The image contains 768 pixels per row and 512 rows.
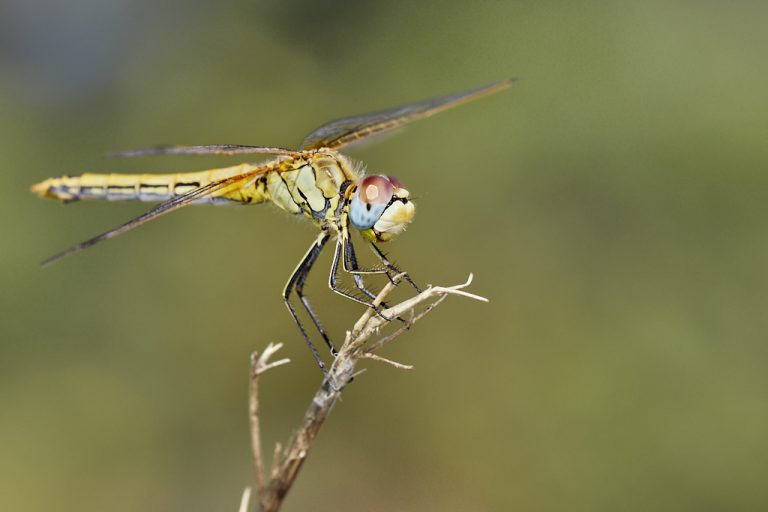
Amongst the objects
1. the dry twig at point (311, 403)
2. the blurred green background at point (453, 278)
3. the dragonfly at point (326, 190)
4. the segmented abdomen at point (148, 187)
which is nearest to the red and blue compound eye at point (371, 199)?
the dragonfly at point (326, 190)

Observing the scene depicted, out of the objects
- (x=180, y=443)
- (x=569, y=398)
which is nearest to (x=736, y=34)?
(x=569, y=398)

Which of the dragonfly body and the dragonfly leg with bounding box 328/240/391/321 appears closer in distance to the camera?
the dragonfly leg with bounding box 328/240/391/321

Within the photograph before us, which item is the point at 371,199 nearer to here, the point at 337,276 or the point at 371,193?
the point at 371,193

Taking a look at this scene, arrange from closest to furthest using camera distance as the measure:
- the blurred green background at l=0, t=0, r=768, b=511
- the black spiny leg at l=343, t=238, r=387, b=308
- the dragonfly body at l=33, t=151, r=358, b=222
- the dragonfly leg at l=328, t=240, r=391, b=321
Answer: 1. the dragonfly leg at l=328, t=240, r=391, b=321
2. the black spiny leg at l=343, t=238, r=387, b=308
3. the dragonfly body at l=33, t=151, r=358, b=222
4. the blurred green background at l=0, t=0, r=768, b=511

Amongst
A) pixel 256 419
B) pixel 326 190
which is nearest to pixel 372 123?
pixel 326 190

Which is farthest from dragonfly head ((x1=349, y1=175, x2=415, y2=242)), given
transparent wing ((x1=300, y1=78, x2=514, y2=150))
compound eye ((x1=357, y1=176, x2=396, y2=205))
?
transparent wing ((x1=300, y1=78, x2=514, y2=150))

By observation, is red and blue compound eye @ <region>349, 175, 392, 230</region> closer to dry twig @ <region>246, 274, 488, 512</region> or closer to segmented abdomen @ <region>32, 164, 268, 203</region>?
dry twig @ <region>246, 274, 488, 512</region>
